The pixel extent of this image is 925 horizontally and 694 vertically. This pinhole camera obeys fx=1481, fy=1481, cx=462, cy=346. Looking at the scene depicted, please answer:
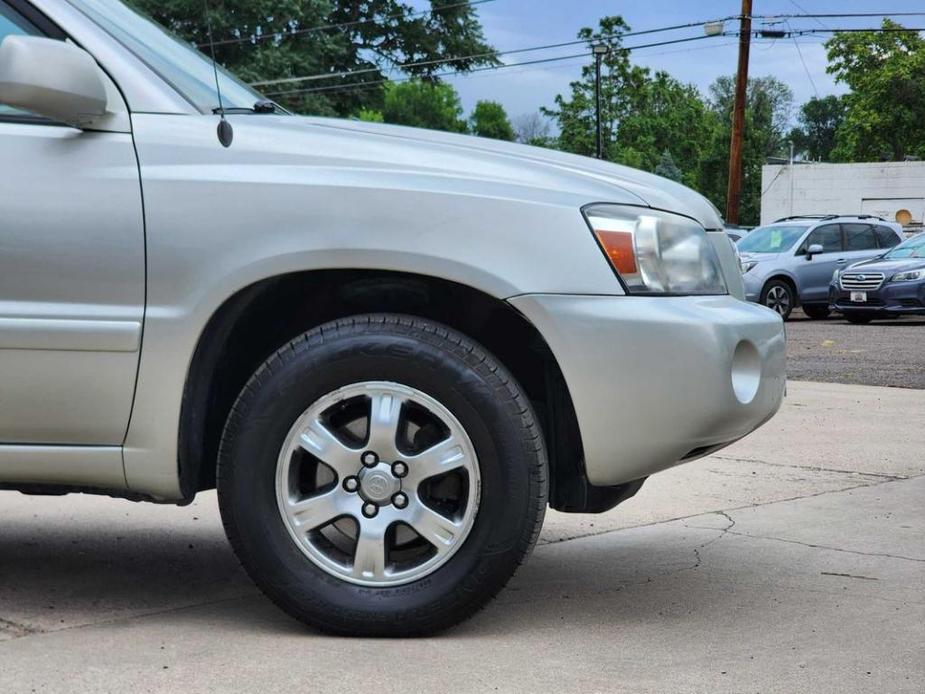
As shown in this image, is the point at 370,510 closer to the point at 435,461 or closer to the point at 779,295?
the point at 435,461

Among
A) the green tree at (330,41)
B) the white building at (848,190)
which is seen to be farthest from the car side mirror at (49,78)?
the white building at (848,190)

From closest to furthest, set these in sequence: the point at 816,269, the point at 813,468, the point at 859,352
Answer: the point at 813,468 → the point at 859,352 → the point at 816,269

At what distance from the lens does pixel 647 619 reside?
159 inches

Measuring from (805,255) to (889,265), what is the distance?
1908 millimetres

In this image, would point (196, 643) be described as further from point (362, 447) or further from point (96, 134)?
point (96, 134)

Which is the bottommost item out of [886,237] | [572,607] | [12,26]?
[572,607]

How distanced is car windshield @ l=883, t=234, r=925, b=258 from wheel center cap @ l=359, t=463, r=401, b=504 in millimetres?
19015

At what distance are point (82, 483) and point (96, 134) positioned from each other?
89 centimetres

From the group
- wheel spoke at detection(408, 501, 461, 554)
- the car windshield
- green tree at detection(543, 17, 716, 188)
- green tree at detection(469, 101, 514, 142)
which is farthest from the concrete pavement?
green tree at detection(469, 101, 514, 142)

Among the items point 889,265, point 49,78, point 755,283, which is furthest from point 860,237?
point 49,78

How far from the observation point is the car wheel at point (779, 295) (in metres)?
22.6

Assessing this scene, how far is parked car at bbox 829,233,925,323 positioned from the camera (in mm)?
20734

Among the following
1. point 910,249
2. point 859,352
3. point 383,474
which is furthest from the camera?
point 910,249

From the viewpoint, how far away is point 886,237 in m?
23.9
